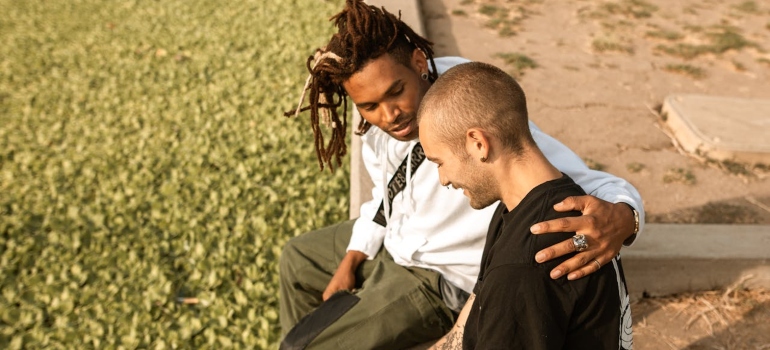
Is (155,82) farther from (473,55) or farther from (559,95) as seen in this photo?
(559,95)

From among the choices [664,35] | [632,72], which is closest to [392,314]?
[632,72]

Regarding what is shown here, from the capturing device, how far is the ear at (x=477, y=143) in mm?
1935

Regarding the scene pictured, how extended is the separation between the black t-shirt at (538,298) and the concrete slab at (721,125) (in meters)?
3.17

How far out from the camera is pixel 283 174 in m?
5.22

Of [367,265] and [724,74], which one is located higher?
[367,265]

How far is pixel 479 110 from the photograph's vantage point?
6.53ft

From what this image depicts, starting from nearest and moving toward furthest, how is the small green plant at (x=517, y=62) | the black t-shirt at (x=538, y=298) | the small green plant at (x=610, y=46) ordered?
the black t-shirt at (x=538, y=298) < the small green plant at (x=517, y=62) < the small green plant at (x=610, y=46)

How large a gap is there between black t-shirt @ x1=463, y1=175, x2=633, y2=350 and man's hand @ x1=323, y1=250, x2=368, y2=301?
4.14 ft

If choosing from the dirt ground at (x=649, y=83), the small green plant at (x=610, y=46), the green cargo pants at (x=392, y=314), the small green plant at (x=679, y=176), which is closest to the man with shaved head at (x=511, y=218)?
the green cargo pants at (x=392, y=314)

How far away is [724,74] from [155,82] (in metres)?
5.76

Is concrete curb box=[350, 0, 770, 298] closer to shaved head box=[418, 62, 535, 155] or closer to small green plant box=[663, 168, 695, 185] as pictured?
small green plant box=[663, 168, 695, 185]

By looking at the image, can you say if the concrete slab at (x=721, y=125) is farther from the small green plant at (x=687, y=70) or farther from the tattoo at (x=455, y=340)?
the tattoo at (x=455, y=340)

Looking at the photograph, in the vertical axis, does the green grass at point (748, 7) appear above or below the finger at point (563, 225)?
below

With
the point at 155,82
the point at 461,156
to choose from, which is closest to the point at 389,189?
the point at 461,156
